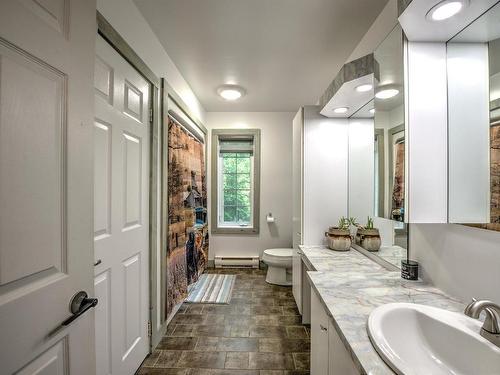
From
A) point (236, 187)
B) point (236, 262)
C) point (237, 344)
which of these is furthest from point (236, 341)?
point (236, 187)

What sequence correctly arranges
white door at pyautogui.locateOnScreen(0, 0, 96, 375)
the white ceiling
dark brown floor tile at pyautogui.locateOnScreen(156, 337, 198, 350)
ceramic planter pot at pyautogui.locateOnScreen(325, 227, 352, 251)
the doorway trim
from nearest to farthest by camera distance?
white door at pyautogui.locateOnScreen(0, 0, 96, 375)
the white ceiling
the doorway trim
dark brown floor tile at pyautogui.locateOnScreen(156, 337, 198, 350)
ceramic planter pot at pyautogui.locateOnScreen(325, 227, 352, 251)

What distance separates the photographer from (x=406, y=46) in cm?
113

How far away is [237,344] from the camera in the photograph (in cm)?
202

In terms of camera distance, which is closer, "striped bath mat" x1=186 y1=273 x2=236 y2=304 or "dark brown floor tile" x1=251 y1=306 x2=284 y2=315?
"dark brown floor tile" x1=251 y1=306 x2=284 y2=315

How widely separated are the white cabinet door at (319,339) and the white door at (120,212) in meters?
1.14

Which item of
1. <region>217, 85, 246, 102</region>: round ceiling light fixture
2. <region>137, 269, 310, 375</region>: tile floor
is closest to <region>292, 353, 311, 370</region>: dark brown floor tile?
<region>137, 269, 310, 375</region>: tile floor

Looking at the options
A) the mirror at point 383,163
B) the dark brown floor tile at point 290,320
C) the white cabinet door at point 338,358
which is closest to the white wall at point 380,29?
the mirror at point 383,163

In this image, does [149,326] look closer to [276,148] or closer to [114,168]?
[114,168]

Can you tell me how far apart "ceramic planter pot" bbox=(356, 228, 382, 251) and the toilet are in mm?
1259

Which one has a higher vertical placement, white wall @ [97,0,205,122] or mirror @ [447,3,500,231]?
white wall @ [97,0,205,122]

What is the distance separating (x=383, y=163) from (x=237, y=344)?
5.75 ft

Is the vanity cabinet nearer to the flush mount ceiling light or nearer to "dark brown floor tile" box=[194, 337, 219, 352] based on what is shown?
"dark brown floor tile" box=[194, 337, 219, 352]

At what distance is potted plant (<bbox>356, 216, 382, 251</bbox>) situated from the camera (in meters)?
1.85

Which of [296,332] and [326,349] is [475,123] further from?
[296,332]
